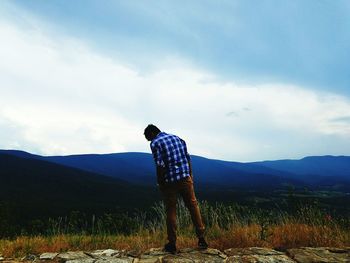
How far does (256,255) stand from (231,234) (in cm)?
135

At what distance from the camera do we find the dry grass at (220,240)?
638 centimetres

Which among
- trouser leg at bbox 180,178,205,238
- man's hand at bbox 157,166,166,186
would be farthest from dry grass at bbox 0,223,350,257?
man's hand at bbox 157,166,166,186

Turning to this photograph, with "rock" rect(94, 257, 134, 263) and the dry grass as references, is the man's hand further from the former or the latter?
"rock" rect(94, 257, 134, 263)

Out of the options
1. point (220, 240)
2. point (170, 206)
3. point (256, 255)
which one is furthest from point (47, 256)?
point (256, 255)

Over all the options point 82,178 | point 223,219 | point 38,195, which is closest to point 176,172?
point 223,219

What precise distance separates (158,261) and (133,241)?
1.57 meters

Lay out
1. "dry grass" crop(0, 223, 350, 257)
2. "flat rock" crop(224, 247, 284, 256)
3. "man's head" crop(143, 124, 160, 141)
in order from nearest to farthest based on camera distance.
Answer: "flat rock" crop(224, 247, 284, 256) → "dry grass" crop(0, 223, 350, 257) → "man's head" crop(143, 124, 160, 141)

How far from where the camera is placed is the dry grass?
638cm

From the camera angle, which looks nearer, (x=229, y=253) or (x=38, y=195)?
(x=229, y=253)

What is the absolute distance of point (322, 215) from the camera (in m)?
7.41

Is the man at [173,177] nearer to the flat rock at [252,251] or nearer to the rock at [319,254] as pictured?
the flat rock at [252,251]

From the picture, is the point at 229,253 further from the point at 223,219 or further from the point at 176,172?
the point at 223,219

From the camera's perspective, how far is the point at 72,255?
6117mm

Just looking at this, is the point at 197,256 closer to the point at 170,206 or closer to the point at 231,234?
the point at 170,206
